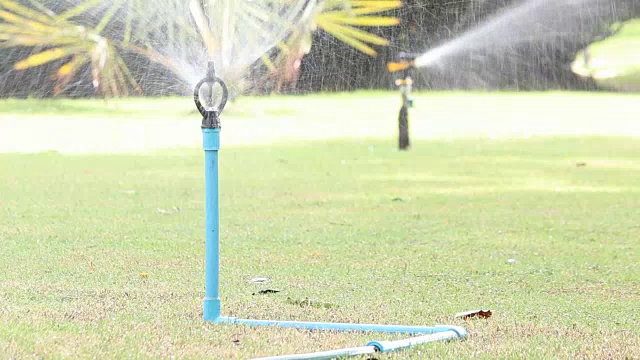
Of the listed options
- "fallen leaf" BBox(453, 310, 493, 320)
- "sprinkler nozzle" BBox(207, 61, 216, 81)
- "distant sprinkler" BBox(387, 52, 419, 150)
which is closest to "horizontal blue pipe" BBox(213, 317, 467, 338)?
"fallen leaf" BBox(453, 310, 493, 320)

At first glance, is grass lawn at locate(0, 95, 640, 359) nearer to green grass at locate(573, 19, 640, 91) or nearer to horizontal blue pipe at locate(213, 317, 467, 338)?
horizontal blue pipe at locate(213, 317, 467, 338)

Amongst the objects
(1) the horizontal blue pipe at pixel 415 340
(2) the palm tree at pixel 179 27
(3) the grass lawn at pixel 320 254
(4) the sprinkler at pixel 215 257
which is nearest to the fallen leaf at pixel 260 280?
(3) the grass lawn at pixel 320 254

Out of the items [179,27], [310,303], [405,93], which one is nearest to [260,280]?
[310,303]

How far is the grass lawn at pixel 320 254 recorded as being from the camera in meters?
4.25

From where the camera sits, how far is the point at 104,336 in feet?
13.5

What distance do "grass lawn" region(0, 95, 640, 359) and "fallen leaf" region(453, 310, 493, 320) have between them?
0.05 metres

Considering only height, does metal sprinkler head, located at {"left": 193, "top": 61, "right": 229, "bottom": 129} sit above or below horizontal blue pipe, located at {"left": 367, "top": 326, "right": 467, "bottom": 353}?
above

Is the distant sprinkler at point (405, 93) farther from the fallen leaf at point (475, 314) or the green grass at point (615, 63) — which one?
the green grass at point (615, 63)

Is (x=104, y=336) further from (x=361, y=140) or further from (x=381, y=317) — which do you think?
(x=361, y=140)

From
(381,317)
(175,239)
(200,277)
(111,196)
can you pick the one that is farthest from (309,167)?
(381,317)

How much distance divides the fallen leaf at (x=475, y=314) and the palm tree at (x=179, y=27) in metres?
2.88

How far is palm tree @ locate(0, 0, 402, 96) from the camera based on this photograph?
28.1 ft

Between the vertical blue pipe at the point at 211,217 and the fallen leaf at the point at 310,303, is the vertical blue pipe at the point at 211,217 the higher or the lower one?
the higher one

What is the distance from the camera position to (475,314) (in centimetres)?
477
